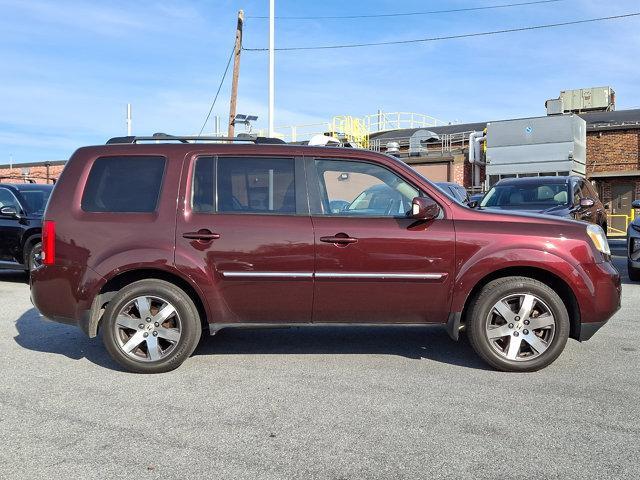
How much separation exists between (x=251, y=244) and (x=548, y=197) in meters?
7.34

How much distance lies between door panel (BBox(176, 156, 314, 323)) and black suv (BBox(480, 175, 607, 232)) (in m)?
5.96

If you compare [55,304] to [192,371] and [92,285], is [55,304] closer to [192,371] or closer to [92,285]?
[92,285]

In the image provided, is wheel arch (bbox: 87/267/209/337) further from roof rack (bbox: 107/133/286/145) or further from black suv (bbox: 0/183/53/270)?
black suv (bbox: 0/183/53/270)

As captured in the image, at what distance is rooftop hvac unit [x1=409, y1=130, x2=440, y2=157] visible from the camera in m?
30.7

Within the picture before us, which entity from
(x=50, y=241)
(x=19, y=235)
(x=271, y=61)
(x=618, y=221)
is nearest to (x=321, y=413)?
(x=50, y=241)

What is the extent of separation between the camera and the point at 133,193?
4.94 metres

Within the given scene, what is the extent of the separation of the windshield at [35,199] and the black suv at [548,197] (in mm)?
7624

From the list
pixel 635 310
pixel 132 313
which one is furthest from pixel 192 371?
pixel 635 310

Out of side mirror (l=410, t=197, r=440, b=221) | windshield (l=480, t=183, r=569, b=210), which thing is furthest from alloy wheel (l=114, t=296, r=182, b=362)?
windshield (l=480, t=183, r=569, b=210)

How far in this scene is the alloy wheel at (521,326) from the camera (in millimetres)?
4762

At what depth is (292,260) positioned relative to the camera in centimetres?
474

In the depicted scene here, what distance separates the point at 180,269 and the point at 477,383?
Answer: 2508 millimetres

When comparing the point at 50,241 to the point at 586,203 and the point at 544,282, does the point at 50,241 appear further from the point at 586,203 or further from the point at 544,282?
the point at 586,203

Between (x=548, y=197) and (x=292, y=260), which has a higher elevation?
(x=548, y=197)
